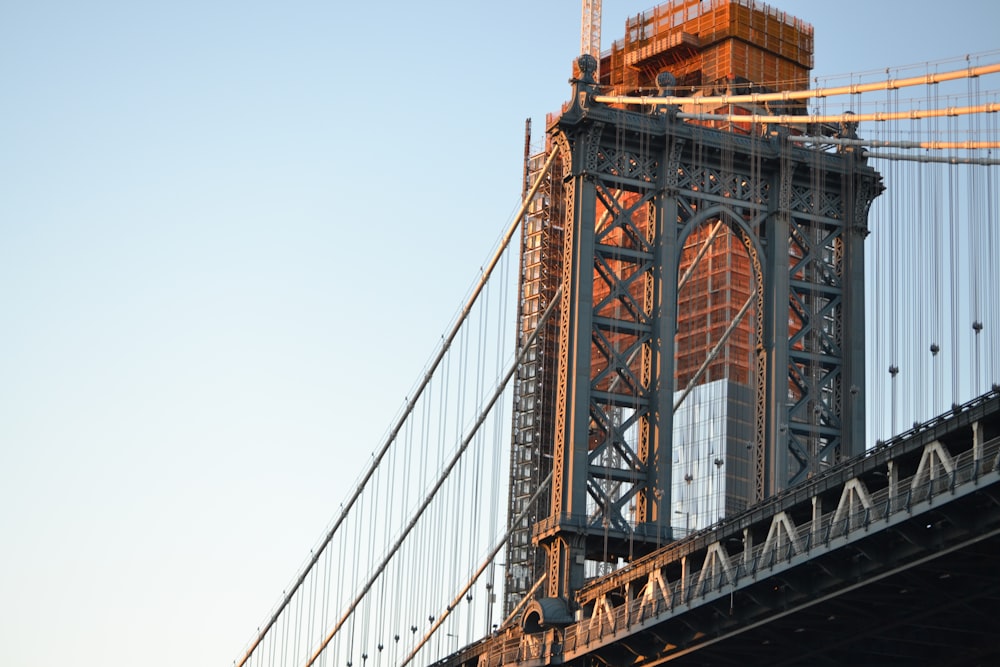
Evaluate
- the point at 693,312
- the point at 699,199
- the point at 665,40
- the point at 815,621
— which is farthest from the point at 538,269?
the point at 815,621

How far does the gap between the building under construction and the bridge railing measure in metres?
45.8

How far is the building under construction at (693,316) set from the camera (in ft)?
398

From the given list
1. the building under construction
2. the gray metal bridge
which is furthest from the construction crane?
the gray metal bridge

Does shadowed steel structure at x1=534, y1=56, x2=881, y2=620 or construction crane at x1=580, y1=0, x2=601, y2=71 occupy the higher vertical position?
construction crane at x1=580, y1=0, x2=601, y2=71

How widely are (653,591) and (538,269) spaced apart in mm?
61044

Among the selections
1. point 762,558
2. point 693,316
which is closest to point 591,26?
point 693,316

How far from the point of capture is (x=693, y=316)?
12300 cm

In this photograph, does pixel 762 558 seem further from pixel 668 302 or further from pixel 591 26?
pixel 591 26

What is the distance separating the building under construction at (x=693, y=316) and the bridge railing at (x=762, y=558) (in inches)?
1802

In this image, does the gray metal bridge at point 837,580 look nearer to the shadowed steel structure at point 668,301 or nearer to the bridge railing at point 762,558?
the bridge railing at point 762,558

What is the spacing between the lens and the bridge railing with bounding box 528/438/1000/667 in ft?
169

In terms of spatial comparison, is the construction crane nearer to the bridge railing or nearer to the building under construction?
the building under construction

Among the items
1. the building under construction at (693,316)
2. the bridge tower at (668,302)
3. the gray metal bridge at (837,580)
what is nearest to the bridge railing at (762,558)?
the gray metal bridge at (837,580)

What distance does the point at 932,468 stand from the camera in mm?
52344
